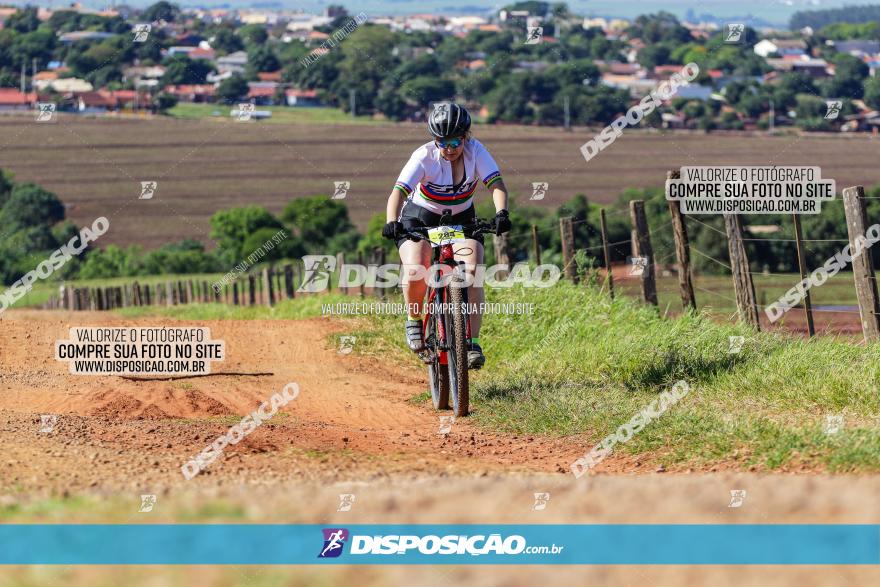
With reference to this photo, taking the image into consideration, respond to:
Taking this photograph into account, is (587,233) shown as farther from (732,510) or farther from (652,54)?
(652,54)

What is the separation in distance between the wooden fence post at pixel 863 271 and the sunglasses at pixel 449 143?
3.46m

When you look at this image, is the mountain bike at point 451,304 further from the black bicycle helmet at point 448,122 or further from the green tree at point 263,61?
the green tree at point 263,61

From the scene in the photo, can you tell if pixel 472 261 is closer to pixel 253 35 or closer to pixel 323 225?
pixel 323 225

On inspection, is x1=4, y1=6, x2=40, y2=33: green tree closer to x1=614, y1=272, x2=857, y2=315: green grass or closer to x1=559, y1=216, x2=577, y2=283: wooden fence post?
x1=614, y1=272, x2=857, y2=315: green grass

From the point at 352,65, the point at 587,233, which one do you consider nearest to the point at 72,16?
the point at 352,65

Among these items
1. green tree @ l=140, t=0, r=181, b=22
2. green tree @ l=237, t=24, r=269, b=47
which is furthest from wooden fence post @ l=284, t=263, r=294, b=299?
green tree @ l=237, t=24, r=269, b=47

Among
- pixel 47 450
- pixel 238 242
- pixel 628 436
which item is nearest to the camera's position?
pixel 47 450

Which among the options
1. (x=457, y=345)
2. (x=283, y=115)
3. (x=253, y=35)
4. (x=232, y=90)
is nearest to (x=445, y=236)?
(x=457, y=345)

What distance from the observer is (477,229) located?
29.4 feet

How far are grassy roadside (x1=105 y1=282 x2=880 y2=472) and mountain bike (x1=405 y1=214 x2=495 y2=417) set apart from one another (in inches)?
14.6

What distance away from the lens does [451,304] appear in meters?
8.79

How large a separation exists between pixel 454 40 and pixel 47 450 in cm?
15709

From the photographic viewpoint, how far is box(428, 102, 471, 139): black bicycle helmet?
28.9ft

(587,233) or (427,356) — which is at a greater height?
(427,356)
